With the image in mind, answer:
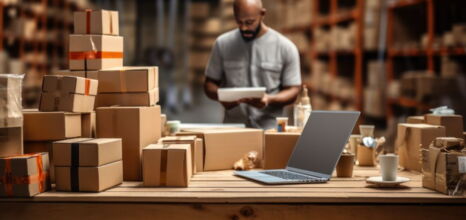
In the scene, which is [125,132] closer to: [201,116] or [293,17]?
[293,17]

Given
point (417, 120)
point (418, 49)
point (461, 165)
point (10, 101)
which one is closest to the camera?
point (461, 165)

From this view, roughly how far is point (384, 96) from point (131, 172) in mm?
4886

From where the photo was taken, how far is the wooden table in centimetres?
240

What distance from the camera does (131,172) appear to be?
2.80m

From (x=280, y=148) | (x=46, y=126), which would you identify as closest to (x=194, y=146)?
(x=280, y=148)

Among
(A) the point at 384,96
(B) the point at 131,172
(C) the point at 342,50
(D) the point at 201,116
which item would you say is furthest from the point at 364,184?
(D) the point at 201,116

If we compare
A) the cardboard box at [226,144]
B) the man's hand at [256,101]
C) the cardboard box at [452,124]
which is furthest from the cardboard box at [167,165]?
the man's hand at [256,101]

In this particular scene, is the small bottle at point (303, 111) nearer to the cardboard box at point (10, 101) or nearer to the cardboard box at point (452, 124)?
the cardboard box at point (452, 124)

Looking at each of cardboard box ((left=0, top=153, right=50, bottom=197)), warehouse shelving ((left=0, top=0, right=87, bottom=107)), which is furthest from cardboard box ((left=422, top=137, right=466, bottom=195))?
warehouse shelving ((left=0, top=0, right=87, bottom=107))

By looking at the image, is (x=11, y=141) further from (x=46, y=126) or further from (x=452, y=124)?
(x=452, y=124)

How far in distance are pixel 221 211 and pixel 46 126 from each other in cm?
87

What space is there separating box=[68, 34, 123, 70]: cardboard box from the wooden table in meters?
0.81

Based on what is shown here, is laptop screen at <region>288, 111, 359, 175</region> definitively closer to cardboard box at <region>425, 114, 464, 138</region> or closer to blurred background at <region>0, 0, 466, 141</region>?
cardboard box at <region>425, 114, 464, 138</region>

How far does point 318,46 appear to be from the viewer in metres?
9.77
